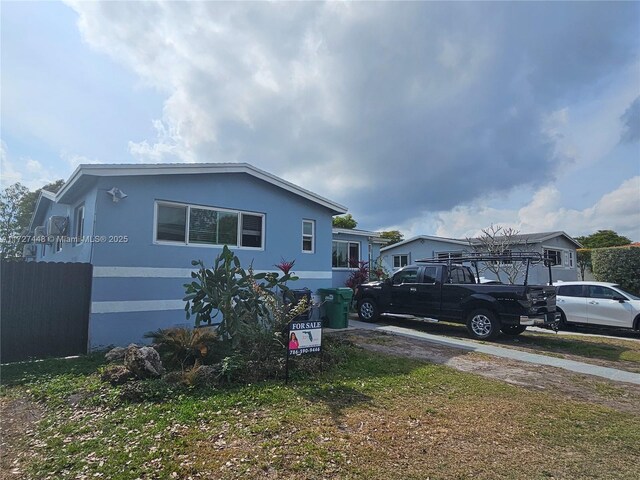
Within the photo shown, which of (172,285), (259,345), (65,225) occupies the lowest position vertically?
(259,345)

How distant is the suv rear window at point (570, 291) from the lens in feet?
40.8

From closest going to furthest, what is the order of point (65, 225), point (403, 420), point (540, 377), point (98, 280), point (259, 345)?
point (403, 420)
point (259, 345)
point (540, 377)
point (98, 280)
point (65, 225)

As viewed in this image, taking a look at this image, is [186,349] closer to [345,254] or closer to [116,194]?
[116,194]

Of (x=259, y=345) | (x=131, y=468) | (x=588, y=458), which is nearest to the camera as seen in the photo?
(x=131, y=468)

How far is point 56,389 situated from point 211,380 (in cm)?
221

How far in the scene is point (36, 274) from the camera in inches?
310

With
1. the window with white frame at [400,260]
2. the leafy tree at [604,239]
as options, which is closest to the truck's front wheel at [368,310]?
the window with white frame at [400,260]

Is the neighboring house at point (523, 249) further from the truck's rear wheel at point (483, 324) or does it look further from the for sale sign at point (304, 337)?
the for sale sign at point (304, 337)

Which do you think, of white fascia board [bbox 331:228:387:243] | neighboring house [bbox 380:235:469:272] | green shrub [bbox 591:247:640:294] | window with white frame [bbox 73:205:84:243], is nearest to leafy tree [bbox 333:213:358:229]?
neighboring house [bbox 380:235:469:272]

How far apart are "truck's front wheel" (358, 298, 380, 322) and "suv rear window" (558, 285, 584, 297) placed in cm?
614

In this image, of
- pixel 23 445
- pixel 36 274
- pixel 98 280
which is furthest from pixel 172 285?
pixel 23 445

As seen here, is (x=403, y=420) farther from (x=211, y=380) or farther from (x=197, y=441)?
(x=211, y=380)

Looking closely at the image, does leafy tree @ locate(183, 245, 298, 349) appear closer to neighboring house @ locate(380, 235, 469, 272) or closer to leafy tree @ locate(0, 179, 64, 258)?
neighboring house @ locate(380, 235, 469, 272)

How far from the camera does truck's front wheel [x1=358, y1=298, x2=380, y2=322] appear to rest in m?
13.1
